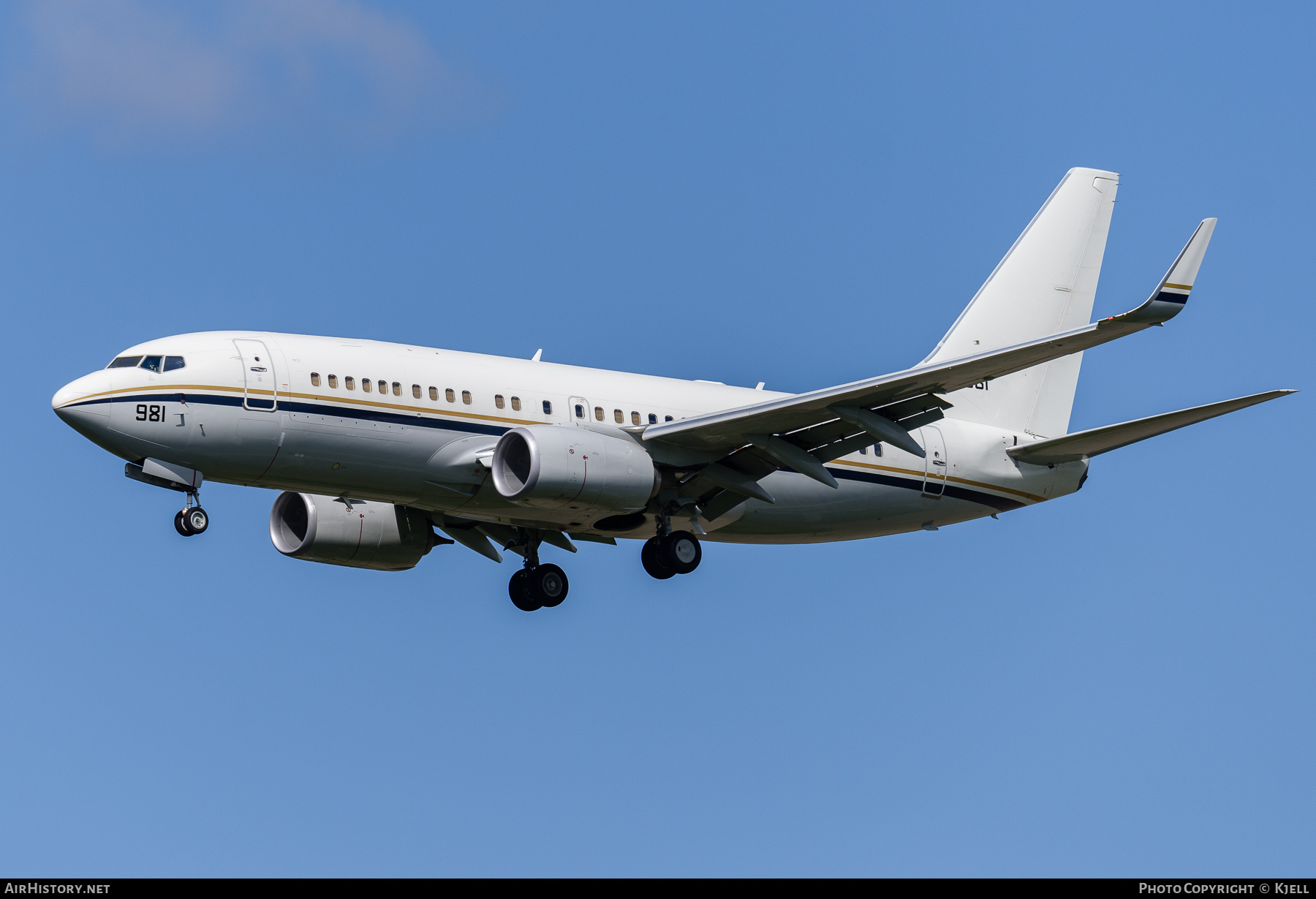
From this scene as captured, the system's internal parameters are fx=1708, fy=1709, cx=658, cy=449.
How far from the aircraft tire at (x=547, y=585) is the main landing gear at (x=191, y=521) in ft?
32.2

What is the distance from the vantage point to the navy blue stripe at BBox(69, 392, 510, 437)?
110 feet

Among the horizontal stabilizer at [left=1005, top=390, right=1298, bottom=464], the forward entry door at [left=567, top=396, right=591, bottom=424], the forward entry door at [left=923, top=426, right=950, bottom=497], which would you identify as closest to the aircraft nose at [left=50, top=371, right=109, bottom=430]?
the forward entry door at [left=567, top=396, right=591, bottom=424]

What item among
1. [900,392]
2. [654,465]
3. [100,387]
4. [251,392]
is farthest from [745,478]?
[100,387]

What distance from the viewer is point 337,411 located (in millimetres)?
34469

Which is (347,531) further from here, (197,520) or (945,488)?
(945,488)

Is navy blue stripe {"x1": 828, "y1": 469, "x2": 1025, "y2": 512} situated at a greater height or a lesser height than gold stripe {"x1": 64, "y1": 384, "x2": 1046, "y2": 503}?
greater

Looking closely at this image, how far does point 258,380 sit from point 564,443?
628cm

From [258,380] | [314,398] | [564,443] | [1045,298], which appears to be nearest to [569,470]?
[564,443]

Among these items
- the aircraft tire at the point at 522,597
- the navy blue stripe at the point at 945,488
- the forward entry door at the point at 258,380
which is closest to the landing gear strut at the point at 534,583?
the aircraft tire at the point at 522,597

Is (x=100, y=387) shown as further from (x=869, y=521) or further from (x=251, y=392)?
(x=869, y=521)

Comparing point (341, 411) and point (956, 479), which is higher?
point (956, 479)

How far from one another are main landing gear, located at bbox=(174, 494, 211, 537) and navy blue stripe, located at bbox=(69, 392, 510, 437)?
2072 mm

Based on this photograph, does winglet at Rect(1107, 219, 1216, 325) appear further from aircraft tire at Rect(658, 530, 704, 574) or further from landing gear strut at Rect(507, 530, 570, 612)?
landing gear strut at Rect(507, 530, 570, 612)

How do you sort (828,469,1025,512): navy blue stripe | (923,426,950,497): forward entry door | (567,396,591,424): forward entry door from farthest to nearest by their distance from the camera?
(923,426,950,497): forward entry door, (828,469,1025,512): navy blue stripe, (567,396,591,424): forward entry door
